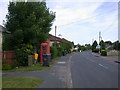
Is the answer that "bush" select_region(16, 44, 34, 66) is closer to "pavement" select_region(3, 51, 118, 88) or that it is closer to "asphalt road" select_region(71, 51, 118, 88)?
"pavement" select_region(3, 51, 118, 88)

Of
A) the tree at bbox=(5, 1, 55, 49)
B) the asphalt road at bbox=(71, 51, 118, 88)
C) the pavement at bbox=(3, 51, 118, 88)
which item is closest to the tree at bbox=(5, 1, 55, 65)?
the tree at bbox=(5, 1, 55, 49)

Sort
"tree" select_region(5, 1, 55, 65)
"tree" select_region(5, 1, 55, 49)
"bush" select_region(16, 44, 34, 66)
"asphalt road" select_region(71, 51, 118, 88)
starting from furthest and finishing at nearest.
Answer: "tree" select_region(5, 1, 55, 49), "tree" select_region(5, 1, 55, 65), "bush" select_region(16, 44, 34, 66), "asphalt road" select_region(71, 51, 118, 88)

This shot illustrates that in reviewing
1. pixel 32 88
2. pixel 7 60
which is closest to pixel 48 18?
pixel 7 60

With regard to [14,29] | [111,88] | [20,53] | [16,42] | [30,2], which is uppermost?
[30,2]

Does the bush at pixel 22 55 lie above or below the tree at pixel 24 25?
below

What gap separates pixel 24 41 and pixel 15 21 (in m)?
2.32

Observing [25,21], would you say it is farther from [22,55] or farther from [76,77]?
[76,77]

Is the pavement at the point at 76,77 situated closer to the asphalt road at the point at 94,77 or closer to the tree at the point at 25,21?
the asphalt road at the point at 94,77

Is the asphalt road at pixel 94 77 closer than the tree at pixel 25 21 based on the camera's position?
Yes

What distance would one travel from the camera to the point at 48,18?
19438 mm

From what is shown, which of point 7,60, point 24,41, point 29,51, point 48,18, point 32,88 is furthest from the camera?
point 48,18

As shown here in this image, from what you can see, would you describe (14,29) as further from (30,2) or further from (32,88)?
(32,88)

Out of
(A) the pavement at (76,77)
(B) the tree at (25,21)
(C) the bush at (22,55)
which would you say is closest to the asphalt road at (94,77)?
(A) the pavement at (76,77)

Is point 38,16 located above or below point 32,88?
above
